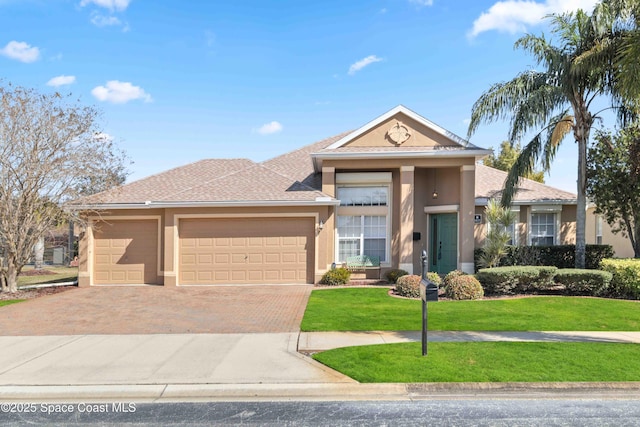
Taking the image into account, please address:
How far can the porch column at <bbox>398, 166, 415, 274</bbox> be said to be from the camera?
1655cm

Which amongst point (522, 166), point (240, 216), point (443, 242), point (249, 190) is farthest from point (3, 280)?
point (522, 166)

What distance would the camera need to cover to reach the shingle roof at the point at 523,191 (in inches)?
721

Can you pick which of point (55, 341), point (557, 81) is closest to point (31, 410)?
point (55, 341)

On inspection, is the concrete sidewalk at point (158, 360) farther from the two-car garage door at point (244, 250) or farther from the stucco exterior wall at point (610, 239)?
the stucco exterior wall at point (610, 239)

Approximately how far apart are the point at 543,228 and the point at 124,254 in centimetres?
1784

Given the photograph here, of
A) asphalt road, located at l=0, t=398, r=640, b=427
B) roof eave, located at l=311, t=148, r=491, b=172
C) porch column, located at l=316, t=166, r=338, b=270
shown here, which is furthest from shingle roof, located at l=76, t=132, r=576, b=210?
asphalt road, located at l=0, t=398, r=640, b=427

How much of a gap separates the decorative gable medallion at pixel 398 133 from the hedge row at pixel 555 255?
5277mm

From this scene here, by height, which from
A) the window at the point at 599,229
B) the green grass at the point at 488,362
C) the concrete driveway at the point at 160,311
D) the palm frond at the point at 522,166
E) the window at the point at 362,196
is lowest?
the concrete driveway at the point at 160,311

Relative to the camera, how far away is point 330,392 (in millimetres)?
5867

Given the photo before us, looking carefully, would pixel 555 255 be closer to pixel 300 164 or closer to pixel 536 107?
pixel 536 107

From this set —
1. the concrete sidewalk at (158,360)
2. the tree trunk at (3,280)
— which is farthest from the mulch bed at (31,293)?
the concrete sidewalk at (158,360)

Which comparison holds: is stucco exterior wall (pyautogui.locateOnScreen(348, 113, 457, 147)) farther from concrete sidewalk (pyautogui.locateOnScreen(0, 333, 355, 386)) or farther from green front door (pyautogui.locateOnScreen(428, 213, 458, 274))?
concrete sidewalk (pyautogui.locateOnScreen(0, 333, 355, 386))

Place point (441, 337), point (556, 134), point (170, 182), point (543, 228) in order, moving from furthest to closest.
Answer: point (170, 182)
point (543, 228)
point (556, 134)
point (441, 337)

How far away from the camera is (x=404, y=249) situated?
651 inches
